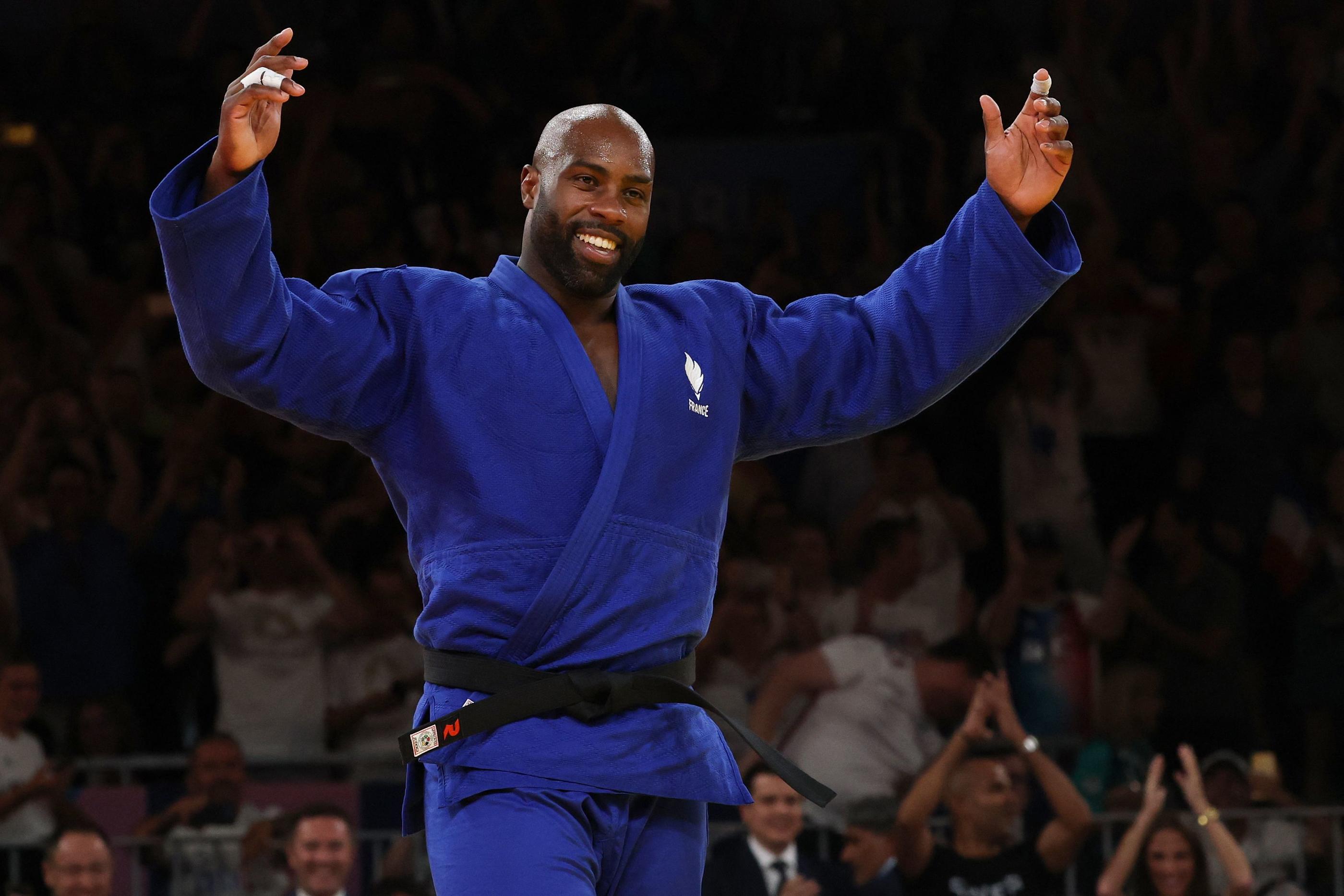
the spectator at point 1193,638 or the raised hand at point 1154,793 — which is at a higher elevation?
the spectator at point 1193,638

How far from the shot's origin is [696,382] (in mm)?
3033

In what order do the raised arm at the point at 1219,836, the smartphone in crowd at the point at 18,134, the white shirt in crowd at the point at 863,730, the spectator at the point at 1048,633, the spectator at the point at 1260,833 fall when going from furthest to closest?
the smartphone in crowd at the point at 18,134 → the spectator at the point at 1048,633 → the white shirt in crowd at the point at 863,730 → the spectator at the point at 1260,833 → the raised arm at the point at 1219,836

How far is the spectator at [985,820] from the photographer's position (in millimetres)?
6285

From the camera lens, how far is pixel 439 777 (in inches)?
112

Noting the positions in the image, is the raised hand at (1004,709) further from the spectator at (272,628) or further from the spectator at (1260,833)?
the spectator at (272,628)

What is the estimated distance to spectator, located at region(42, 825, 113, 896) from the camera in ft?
19.8

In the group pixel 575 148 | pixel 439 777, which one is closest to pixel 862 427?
pixel 575 148

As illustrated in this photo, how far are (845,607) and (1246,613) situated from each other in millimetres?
1750

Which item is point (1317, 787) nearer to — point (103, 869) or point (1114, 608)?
point (1114, 608)

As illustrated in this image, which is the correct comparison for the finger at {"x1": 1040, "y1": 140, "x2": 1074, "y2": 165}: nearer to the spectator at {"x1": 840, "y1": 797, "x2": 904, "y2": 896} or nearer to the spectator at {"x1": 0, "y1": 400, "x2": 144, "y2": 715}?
the spectator at {"x1": 840, "y1": 797, "x2": 904, "y2": 896}

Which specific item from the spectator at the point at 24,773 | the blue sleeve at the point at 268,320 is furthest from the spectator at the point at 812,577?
the blue sleeve at the point at 268,320

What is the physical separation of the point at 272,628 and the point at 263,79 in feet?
16.2

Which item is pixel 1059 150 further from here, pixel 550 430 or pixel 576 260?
pixel 550 430

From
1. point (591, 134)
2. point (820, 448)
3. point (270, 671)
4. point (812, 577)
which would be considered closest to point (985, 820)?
point (812, 577)
